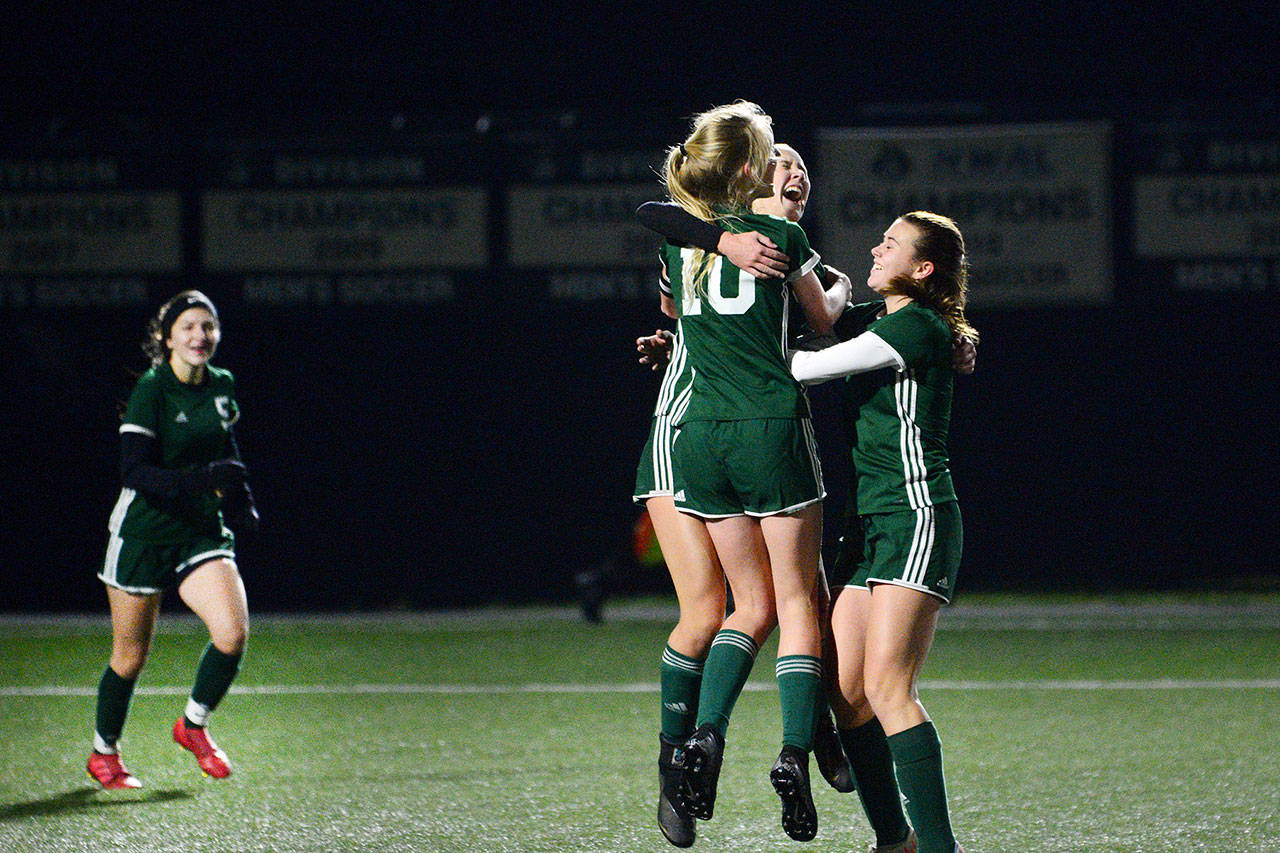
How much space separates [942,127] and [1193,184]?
167 centimetres

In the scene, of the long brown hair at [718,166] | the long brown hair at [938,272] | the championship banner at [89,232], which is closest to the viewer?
the long brown hair at [938,272]

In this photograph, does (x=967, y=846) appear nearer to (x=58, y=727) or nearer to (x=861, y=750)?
(x=861, y=750)

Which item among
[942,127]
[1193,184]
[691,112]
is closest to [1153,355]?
[1193,184]

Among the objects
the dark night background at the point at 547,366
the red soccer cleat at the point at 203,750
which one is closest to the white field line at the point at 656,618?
the dark night background at the point at 547,366

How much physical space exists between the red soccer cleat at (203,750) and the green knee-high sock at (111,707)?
7.5 inches

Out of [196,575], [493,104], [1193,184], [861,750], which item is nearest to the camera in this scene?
[861,750]

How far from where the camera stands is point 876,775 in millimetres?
3717

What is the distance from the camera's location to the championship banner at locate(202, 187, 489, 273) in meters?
10.8

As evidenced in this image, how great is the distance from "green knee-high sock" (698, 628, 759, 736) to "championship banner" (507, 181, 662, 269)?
7052 mm

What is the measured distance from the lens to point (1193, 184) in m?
10.5

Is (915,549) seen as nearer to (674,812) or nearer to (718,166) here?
(674,812)

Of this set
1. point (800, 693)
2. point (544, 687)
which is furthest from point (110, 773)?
point (544, 687)

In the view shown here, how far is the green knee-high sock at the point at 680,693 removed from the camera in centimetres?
382

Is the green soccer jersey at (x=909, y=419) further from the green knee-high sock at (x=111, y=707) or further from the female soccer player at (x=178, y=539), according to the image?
the green knee-high sock at (x=111, y=707)
